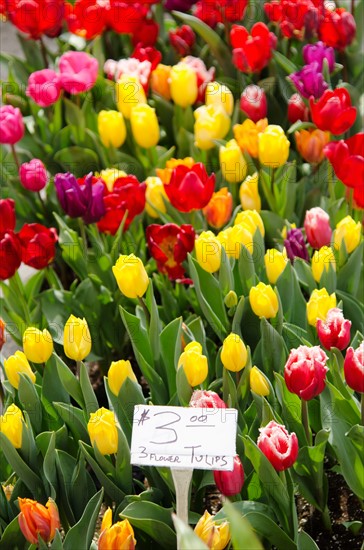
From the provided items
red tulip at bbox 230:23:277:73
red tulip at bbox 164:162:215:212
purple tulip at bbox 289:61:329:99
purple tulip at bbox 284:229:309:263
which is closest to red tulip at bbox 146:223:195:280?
red tulip at bbox 164:162:215:212

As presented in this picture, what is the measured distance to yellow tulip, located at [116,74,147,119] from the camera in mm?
2355

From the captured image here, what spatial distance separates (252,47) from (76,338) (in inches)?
47.6

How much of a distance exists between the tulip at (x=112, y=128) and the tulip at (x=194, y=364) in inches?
39.8

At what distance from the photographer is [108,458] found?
4.92 feet

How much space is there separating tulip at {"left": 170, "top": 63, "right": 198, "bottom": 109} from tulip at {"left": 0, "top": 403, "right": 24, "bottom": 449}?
121cm

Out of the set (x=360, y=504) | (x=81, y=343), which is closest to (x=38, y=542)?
(x=81, y=343)

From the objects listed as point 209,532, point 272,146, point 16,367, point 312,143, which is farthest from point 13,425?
point 312,143

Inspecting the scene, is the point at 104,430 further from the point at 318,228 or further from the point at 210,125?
the point at 210,125

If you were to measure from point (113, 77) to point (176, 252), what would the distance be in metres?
1.08

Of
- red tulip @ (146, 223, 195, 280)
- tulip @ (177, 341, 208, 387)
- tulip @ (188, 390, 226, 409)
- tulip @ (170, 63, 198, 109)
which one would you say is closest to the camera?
tulip @ (188, 390, 226, 409)

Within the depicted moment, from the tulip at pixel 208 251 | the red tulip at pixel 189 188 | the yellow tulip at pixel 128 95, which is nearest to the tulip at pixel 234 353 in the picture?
the tulip at pixel 208 251

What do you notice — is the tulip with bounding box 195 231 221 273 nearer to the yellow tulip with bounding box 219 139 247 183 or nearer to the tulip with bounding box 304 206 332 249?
the tulip with bounding box 304 206 332 249

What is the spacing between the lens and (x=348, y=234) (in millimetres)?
1801

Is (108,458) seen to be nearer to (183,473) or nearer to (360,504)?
(183,473)
